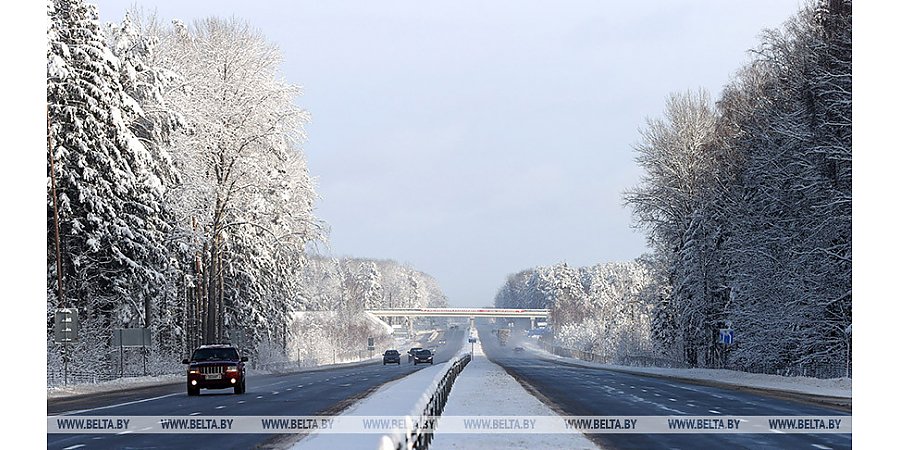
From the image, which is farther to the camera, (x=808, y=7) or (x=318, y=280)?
(x=318, y=280)

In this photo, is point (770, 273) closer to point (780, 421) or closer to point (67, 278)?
→ point (780, 421)

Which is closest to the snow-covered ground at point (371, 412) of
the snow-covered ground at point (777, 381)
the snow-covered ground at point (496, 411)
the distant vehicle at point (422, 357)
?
the snow-covered ground at point (496, 411)

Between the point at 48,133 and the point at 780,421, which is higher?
the point at 48,133

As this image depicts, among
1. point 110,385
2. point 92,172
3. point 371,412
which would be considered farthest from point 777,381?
point 92,172

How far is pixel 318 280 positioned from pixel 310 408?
12060 centimetres

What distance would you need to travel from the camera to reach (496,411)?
26531mm

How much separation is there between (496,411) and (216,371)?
47.4 feet

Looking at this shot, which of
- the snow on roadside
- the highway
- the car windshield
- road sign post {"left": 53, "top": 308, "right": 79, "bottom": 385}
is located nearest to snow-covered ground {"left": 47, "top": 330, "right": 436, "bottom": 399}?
the snow on roadside

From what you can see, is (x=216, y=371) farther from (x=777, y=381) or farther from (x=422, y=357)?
(x=422, y=357)

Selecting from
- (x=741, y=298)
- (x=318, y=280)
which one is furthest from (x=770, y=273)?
(x=318, y=280)

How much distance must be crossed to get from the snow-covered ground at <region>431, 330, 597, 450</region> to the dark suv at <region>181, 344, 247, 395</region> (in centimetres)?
747

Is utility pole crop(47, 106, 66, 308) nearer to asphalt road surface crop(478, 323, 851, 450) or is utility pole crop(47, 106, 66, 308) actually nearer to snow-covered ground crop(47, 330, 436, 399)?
snow-covered ground crop(47, 330, 436, 399)

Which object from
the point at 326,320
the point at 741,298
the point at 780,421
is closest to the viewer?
the point at 780,421

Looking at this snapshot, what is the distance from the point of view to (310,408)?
29.2 metres
